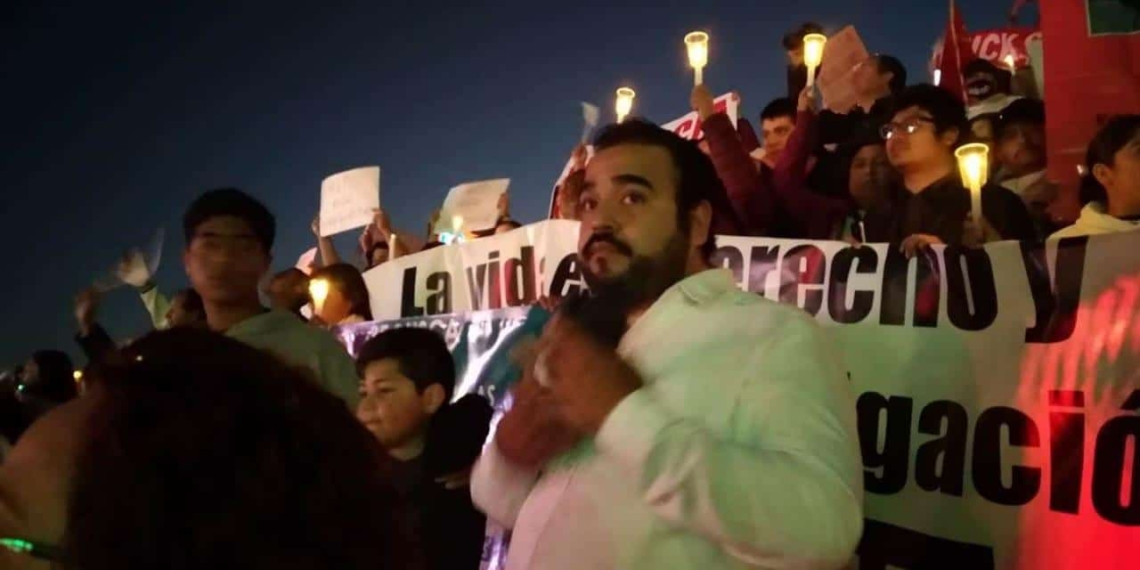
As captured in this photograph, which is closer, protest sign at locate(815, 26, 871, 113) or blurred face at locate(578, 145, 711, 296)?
blurred face at locate(578, 145, 711, 296)

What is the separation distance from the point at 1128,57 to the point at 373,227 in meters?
4.50

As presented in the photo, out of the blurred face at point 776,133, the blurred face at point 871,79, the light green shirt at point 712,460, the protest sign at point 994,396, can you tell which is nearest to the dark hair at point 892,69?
the blurred face at point 871,79

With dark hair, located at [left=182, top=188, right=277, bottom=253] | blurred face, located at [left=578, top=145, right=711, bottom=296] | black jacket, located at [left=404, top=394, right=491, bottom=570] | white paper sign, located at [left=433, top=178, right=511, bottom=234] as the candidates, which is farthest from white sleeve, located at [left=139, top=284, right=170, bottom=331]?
blurred face, located at [left=578, top=145, right=711, bottom=296]

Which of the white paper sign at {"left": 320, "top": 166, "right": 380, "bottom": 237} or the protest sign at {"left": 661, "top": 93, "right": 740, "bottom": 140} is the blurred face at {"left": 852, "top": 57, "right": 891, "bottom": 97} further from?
the white paper sign at {"left": 320, "top": 166, "right": 380, "bottom": 237}

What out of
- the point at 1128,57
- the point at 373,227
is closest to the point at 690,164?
the point at 1128,57

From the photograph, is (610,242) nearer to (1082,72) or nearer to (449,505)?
(449,505)

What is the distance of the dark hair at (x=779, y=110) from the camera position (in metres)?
5.19

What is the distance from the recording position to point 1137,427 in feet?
8.12

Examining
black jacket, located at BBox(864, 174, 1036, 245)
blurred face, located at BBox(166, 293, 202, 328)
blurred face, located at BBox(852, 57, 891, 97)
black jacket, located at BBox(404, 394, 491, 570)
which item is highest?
blurred face, located at BBox(852, 57, 891, 97)

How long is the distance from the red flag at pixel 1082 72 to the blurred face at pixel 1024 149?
21.5 inches

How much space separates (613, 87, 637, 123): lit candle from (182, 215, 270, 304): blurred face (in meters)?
3.19

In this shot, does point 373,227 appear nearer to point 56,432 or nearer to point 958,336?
point 958,336

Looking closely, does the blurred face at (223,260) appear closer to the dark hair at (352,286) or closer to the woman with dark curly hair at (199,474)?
the dark hair at (352,286)

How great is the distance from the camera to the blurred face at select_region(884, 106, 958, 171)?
11.9ft
